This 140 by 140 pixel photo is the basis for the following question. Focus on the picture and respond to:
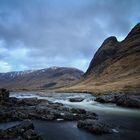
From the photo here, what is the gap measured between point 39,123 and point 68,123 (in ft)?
16.4

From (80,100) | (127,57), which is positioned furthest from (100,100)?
(127,57)

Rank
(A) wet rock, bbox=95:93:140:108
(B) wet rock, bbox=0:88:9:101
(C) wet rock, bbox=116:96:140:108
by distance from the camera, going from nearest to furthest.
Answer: (B) wet rock, bbox=0:88:9:101 < (C) wet rock, bbox=116:96:140:108 < (A) wet rock, bbox=95:93:140:108

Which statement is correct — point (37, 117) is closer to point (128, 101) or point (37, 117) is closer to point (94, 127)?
point (94, 127)

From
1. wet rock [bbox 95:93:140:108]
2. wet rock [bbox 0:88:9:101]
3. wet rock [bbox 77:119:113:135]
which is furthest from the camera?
wet rock [bbox 95:93:140:108]

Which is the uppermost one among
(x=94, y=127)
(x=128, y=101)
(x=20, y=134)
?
(x=128, y=101)

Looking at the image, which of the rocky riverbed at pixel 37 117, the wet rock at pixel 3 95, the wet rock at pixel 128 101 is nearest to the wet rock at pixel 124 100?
the wet rock at pixel 128 101

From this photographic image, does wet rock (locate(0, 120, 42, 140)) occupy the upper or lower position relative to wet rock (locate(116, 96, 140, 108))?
lower

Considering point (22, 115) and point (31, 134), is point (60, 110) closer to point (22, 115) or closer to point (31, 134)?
point (22, 115)

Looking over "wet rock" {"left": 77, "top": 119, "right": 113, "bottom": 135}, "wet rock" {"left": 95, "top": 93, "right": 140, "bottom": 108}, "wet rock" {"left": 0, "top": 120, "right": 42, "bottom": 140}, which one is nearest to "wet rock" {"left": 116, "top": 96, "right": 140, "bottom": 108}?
"wet rock" {"left": 95, "top": 93, "right": 140, "bottom": 108}

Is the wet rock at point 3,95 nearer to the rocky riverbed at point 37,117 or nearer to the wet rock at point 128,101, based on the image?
the rocky riverbed at point 37,117

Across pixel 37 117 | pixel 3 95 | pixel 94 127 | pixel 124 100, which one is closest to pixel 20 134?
pixel 94 127

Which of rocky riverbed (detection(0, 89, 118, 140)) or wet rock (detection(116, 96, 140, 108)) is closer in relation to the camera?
rocky riverbed (detection(0, 89, 118, 140))

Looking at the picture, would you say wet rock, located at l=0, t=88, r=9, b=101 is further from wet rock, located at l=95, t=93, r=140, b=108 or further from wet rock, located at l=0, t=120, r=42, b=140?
wet rock, located at l=0, t=120, r=42, b=140

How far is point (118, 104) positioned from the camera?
235 ft
